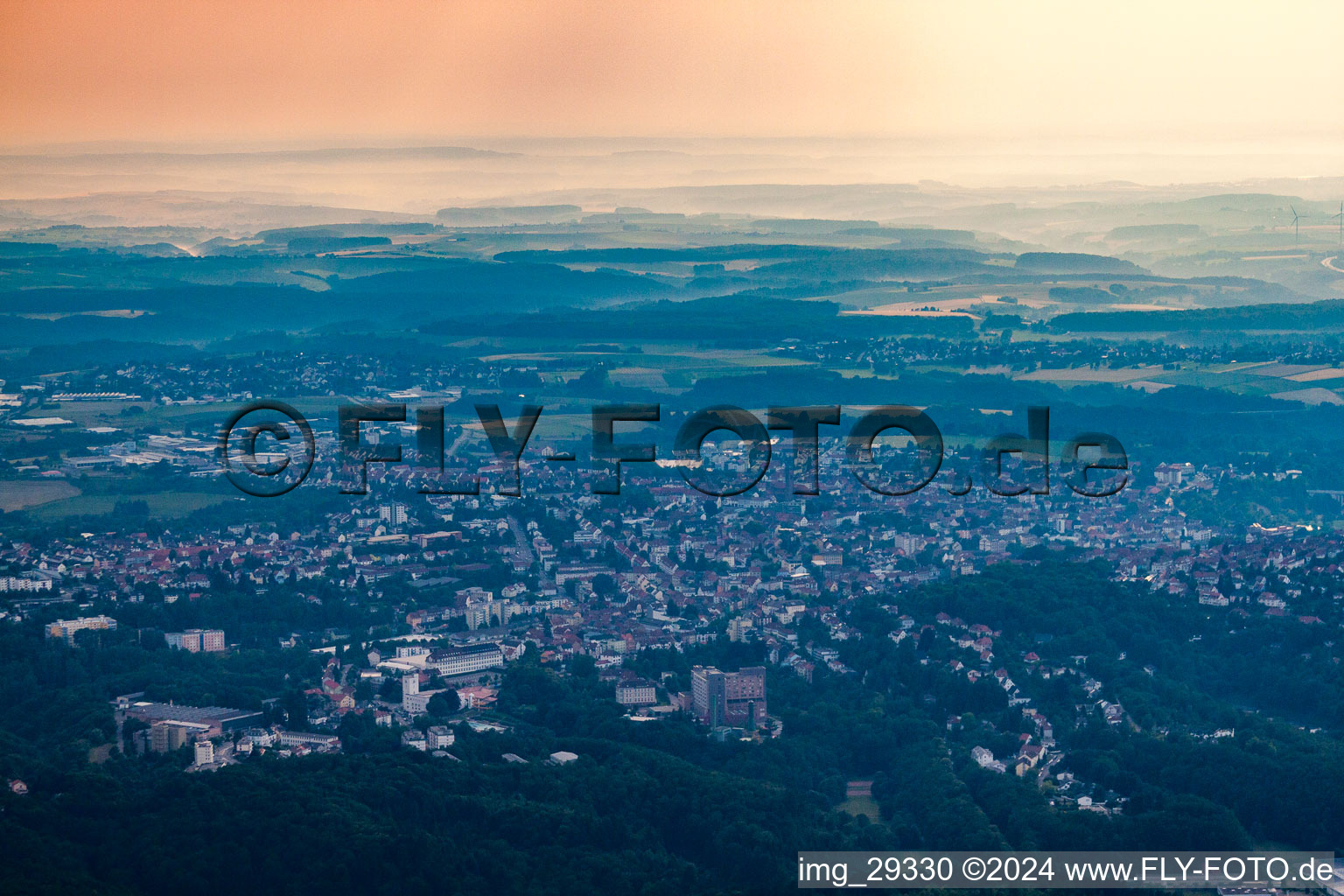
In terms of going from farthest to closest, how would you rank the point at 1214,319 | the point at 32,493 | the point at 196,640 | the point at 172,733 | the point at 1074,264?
1. the point at 1074,264
2. the point at 1214,319
3. the point at 32,493
4. the point at 196,640
5. the point at 172,733

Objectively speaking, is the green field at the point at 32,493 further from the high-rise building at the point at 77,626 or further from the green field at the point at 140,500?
the high-rise building at the point at 77,626

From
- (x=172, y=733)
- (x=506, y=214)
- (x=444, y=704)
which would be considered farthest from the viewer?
(x=506, y=214)

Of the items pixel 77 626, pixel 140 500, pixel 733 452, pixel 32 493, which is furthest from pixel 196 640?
pixel 733 452

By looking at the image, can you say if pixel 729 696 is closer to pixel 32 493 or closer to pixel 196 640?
pixel 196 640

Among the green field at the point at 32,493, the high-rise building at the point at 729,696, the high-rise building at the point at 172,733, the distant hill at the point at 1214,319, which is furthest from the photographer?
the distant hill at the point at 1214,319

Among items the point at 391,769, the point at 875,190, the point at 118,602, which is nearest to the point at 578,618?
the point at 118,602

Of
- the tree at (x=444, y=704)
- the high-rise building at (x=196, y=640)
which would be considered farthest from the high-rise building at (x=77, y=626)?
the tree at (x=444, y=704)

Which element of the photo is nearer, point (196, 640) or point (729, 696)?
point (729, 696)

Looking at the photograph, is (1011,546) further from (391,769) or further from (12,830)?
(12,830)
